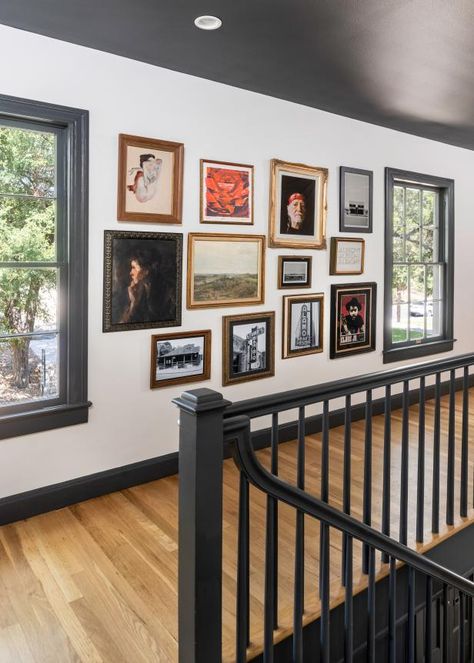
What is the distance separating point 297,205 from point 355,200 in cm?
68

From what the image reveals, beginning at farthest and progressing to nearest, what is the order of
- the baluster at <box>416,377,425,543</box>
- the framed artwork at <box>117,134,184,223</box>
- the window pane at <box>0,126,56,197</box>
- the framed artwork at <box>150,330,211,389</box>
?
1. the framed artwork at <box>150,330,211,389</box>
2. the framed artwork at <box>117,134,184,223</box>
3. the window pane at <box>0,126,56,197</box>
4. the baluster at <box>416,377,425,543</box>

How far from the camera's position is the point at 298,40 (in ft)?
9.00

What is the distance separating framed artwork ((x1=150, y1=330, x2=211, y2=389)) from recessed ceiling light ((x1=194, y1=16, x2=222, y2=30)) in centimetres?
174

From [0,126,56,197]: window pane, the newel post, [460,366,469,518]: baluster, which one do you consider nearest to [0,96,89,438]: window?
[0,126,56,197]: window pane

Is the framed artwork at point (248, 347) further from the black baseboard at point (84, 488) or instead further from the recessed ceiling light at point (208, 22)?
the recessed ceiling light at point (208, 22)

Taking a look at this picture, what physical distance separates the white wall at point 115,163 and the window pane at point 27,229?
0.78ft

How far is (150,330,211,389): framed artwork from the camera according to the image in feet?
10.7

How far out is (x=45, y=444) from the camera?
2.87 m

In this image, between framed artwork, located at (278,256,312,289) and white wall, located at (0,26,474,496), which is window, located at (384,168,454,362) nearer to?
white wall, located at (0,26,474,496)

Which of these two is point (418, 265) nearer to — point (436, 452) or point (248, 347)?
point (248, 347)

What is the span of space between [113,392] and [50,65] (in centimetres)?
185

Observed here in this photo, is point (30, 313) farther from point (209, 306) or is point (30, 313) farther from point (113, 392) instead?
point (209, 306)

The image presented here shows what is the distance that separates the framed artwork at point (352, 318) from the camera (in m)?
4.28

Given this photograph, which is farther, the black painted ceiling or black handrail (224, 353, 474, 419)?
the black painted ceiling
